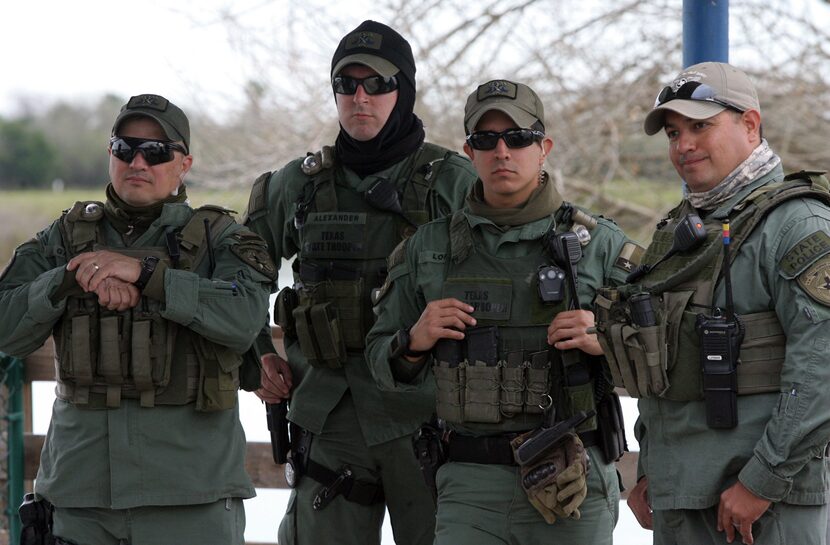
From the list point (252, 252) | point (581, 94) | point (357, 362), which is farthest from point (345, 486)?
point (581, 94)

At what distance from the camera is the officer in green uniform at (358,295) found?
4277 millimetres

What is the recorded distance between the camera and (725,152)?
10.4 feet

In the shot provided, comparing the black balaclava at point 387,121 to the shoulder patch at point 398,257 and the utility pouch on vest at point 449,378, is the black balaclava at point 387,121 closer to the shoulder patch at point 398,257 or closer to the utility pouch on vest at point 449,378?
the shoulder patch at point 398,257

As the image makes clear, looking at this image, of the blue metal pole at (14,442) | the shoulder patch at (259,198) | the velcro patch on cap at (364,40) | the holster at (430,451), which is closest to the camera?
the holster at (430,451)

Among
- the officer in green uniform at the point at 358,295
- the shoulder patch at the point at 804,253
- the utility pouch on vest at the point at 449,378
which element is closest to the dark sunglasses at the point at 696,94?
the shoulder patch at the point at 804,253

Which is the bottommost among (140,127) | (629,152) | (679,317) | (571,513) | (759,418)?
(571,513)

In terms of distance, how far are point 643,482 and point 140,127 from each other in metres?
2.07

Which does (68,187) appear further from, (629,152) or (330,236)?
→ (330,236)

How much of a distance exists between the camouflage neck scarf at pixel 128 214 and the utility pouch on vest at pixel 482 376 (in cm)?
120

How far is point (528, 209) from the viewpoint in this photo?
3615 mm

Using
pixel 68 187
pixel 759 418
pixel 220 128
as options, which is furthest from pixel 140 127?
pixel 68 187

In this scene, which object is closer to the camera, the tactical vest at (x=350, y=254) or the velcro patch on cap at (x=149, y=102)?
the velcro patch on cap at (x=149, y=102)

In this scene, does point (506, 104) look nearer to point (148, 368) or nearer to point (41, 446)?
point (148, 368)

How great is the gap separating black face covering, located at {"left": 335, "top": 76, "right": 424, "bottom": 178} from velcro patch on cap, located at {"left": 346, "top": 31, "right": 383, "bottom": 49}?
17 centimetres
